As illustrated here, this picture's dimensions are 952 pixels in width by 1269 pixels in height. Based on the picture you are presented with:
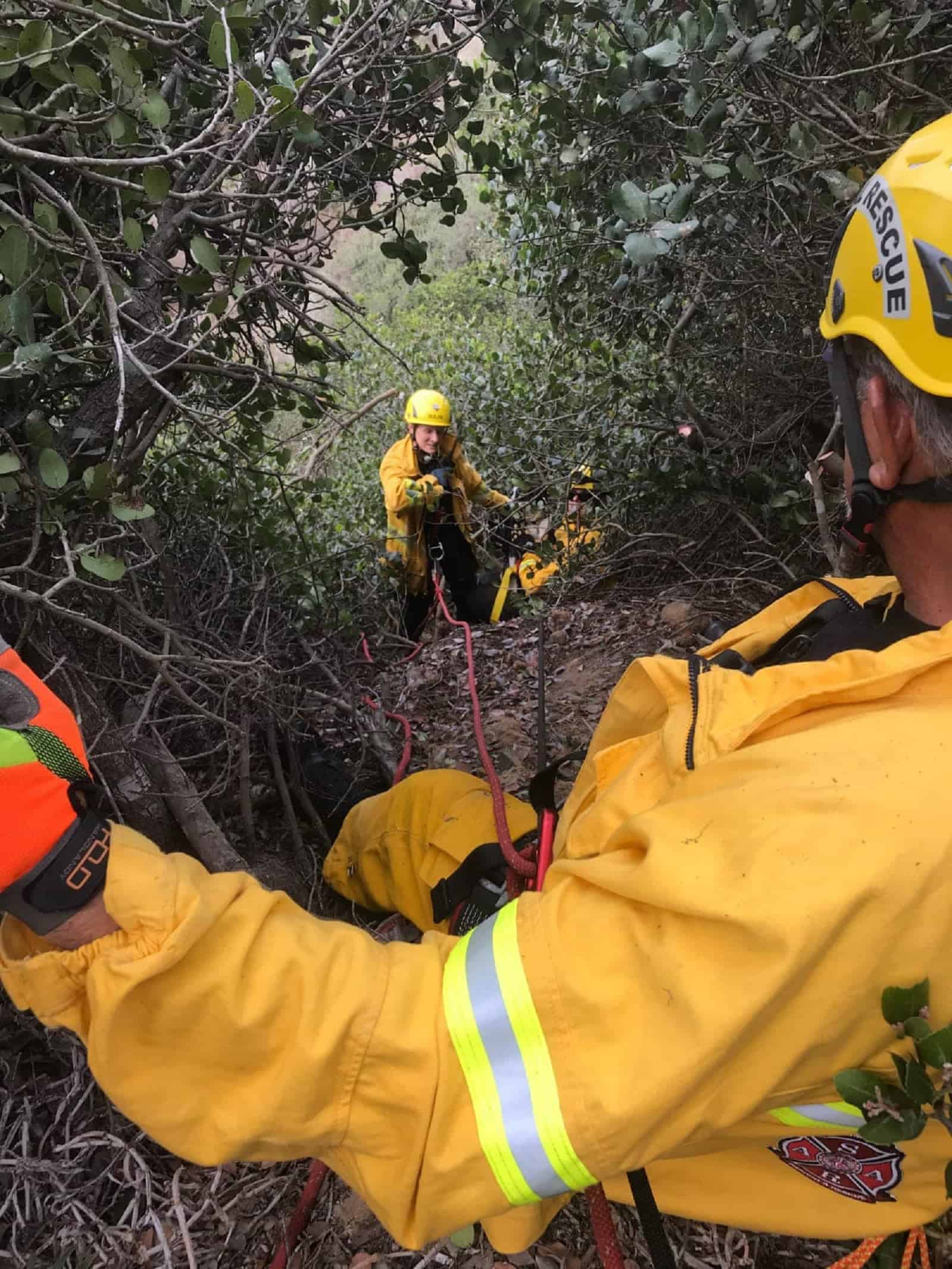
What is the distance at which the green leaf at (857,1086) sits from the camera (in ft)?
2.96

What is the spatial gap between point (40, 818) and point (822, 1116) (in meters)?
1.11

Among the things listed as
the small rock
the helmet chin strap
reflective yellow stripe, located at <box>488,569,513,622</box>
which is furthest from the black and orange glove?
reflective yellow stripe, located at <box>488,569,513,622</box>

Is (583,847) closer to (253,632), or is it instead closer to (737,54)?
(253,632)

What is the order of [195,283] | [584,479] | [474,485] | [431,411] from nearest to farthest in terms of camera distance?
1. [195,283]
2. [584,479]
3. [431,411]
4. [474,485]

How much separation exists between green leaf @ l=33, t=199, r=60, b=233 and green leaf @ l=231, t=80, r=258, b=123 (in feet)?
1.18

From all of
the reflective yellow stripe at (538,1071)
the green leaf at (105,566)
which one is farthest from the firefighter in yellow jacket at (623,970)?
the green leaf at (105,566)

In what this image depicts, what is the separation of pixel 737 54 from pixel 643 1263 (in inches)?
104

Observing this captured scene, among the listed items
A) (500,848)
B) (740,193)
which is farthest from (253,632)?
(740,193)

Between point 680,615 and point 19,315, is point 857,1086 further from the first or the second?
point 680,615

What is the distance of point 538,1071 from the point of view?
0.93 m

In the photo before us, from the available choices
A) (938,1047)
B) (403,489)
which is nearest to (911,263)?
(938,1047)

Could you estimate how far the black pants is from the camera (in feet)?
23.1

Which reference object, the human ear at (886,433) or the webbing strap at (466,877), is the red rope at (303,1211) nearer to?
the webbing strap at (466,877)

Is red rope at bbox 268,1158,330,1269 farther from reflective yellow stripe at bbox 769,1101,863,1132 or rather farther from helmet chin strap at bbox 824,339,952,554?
helmet chin strap at bbox 824,339,952,554
